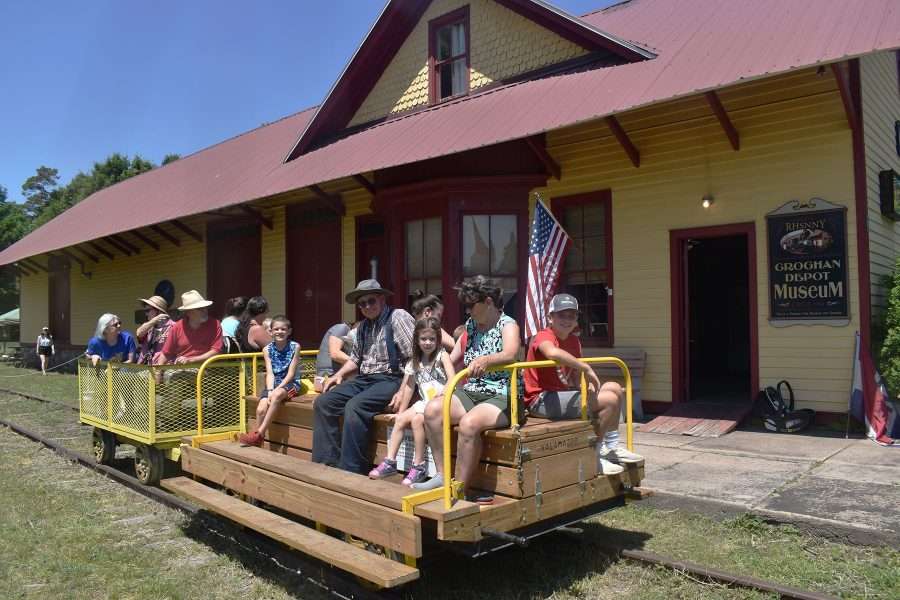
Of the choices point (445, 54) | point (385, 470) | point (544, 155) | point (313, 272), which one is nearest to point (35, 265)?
point (313, 272)

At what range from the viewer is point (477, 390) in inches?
184

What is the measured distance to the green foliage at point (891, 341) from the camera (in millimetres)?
8203

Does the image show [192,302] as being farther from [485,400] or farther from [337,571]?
[485,400]

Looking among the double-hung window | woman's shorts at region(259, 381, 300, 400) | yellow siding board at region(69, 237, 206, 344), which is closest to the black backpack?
woman's shorts at region(259, 381, 300, 400)

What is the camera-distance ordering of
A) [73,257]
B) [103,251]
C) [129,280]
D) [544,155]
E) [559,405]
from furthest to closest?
[73,257] < [103,251] < [129,280] < [544,155] < [559,405]

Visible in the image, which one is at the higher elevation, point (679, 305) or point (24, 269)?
point (24, 269)

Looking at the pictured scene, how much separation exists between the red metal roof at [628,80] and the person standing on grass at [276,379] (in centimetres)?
444

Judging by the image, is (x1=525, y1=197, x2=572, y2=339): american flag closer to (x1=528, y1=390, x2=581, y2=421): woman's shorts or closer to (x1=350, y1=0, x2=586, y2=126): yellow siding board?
(x1=350, y1=0, x2=586, y2=126): yellow siding board

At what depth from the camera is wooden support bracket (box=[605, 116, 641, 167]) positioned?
987 centimetres

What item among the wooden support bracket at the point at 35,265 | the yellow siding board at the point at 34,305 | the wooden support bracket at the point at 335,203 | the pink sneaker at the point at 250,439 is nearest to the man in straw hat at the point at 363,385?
the pink sneaker at the point at 250,439

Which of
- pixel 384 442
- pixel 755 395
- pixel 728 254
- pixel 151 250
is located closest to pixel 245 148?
pixel 151 250

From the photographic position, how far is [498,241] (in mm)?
11484

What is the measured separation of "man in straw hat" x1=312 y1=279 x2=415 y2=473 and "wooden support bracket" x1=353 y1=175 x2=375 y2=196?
755 centimetres

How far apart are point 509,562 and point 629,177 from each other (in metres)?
6.99
